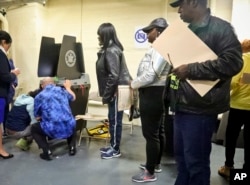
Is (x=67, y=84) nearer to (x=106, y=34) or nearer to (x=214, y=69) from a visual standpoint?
(x=106, y=34)

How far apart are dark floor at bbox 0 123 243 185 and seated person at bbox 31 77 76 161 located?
24cm

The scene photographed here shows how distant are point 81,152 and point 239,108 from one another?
1.93 metres

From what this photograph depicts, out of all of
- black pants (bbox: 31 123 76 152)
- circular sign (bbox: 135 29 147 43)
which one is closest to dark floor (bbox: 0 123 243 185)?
black pants (bbox: 31 123 76 152)

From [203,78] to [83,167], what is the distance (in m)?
1.94

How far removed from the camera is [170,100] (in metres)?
1.69

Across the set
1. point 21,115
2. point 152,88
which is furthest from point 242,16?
point 21,115

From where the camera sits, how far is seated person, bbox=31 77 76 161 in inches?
120

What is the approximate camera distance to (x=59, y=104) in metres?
3.12

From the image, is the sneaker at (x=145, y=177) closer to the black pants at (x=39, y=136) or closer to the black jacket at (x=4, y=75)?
the black pants at (x=39, y=136)

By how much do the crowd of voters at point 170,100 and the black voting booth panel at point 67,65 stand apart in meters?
0.24

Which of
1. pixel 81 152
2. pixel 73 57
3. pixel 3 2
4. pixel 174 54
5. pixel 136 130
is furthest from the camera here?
pixel 3 2

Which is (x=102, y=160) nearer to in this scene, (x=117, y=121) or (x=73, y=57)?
(x=117, y=121)

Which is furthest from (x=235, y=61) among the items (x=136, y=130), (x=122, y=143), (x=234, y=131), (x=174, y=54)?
(x=136, y=130)

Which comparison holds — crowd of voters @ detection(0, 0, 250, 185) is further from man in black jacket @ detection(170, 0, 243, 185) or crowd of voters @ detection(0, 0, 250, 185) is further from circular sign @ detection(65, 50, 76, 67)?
circular sign @ detection(65, 50, 76, 67)
